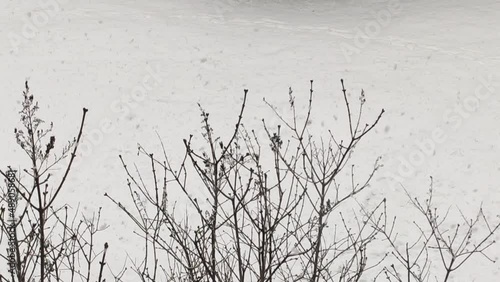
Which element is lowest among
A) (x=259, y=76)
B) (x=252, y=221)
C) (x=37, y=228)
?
(x=252, y=221)

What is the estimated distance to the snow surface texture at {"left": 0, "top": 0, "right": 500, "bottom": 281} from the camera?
969 centimetres

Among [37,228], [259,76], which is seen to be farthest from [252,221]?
[259,76]

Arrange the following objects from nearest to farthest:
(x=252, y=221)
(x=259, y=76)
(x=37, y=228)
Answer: (x=252, y=221) → (x=37, y=228) → (x=259, y=76)

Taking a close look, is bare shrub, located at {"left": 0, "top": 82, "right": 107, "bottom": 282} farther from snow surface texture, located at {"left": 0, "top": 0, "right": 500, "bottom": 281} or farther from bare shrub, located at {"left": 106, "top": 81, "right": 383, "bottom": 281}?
snow surface texture, located at {"left": 0, "top": 0, "right": 500, "bottom": 281}

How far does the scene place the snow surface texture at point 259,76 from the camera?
9.69 metres

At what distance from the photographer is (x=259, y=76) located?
13070 millimetres

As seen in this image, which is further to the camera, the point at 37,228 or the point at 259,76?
the point at 259,76

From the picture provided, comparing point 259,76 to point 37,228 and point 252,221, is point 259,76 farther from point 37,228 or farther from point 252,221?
point 252,221

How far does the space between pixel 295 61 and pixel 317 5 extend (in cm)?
518

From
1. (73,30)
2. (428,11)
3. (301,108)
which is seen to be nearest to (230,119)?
(301,108)

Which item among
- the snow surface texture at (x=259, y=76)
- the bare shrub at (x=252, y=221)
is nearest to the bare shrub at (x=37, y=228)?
the bare shrub at (x=252, y=221)

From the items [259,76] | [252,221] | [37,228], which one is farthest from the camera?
[259,76]

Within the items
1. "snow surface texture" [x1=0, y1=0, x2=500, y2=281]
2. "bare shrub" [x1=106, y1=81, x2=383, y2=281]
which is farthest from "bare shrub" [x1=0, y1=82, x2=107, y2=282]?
"snow surface texture" [x1=0, y1=0, x2=500, y2=281]

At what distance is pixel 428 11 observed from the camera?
1689 centimetres
